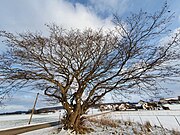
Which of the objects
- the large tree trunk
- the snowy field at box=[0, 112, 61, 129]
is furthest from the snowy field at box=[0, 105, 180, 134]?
the large tree trunk

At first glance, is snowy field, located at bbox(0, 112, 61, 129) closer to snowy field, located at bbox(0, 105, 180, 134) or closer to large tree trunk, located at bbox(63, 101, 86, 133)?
snowy field, located at bbox(0, 105, 180, 134)

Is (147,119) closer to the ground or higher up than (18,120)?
closer to the ground

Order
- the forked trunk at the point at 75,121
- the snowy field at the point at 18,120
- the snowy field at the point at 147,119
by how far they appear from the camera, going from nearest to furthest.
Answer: the forked trunk at the point at 75,121, the snowy field at the point at 147,119, the snowy field at the point at 18,120

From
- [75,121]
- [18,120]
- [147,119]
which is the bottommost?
[75,121]

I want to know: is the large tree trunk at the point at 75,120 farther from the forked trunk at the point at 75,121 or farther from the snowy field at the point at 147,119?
the snowy field at the point at 147,119

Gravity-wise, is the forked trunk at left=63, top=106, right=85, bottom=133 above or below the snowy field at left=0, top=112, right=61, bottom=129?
below

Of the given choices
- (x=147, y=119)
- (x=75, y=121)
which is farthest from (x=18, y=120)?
(x=147, y=119)

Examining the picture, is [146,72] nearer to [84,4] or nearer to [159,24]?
[159,24]

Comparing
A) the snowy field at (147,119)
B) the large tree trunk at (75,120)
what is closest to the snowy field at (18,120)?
the snowy field at (147,119)

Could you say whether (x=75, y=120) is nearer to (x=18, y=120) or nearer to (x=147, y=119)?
(x=147, y=119)

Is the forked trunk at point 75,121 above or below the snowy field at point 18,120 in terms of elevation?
below

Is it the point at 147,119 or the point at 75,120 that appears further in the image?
the point at 147,119

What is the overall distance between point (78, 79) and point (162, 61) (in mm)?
3529

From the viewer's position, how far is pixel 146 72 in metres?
6.07
